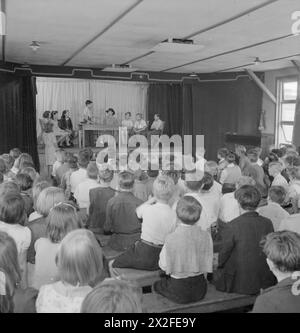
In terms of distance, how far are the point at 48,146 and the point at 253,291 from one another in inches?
309

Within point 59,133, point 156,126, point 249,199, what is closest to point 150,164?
point 249,199

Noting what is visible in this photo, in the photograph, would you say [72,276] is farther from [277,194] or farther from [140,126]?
[140,126]

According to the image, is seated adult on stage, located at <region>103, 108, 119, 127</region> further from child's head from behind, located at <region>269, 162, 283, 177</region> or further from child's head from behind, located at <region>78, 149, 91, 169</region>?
child's head from behind, located at <region>269, 162, 283, 177</region>

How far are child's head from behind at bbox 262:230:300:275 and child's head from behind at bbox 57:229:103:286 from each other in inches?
34.3

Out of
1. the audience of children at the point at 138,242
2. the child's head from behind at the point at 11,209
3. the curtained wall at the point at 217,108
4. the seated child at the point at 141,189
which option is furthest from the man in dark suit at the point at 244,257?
the curtained wall at the point at 217,108

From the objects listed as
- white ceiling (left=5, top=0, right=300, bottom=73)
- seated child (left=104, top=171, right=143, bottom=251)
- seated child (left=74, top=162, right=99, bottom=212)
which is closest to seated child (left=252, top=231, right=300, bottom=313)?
seated child (left=104, top=171, right=143, bottom=251)

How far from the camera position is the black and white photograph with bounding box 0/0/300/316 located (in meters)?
1.92

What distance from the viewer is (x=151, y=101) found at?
12.1 m

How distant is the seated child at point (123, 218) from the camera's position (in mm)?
3621

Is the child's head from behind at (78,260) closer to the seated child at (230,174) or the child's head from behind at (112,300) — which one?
the child's head from behind at (112,300)

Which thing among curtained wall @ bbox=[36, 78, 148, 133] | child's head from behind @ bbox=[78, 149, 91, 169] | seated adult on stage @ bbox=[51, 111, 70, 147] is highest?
curtained wall @ bbox=[36, 78, 148, 133]

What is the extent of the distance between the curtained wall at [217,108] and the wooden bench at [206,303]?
8.93m

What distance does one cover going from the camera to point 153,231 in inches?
121
